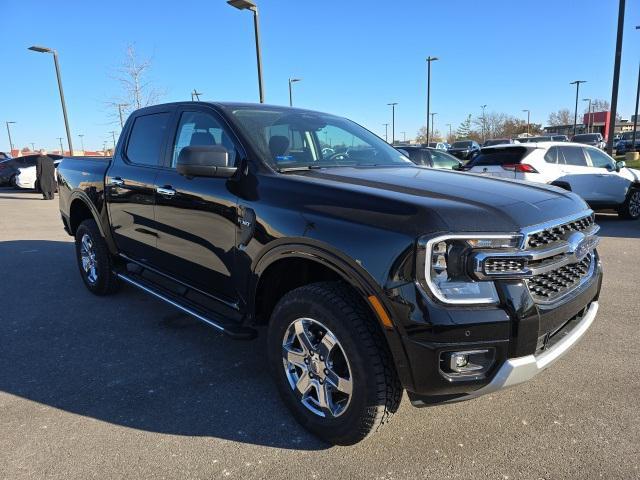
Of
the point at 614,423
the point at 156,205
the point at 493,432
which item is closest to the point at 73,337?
the point at 156,205

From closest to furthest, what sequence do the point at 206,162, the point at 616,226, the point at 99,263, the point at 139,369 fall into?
1. the point at 206,162
2. the point at 139,369
3. the point at 99,263
4. the point at 616,226

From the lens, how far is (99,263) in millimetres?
5031

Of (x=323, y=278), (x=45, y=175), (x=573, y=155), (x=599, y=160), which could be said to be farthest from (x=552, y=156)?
(x=45, y=175)

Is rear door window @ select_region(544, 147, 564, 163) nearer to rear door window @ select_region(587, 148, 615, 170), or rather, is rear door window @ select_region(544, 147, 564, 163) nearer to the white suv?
the white suv

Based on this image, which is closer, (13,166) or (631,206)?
(631,206)

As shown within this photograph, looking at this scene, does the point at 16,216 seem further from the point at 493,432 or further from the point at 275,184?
the point at 493,432

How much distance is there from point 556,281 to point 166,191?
2.71 meters

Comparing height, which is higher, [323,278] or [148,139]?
[148,139]

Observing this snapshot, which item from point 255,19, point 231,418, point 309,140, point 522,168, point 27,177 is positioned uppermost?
point 255,19

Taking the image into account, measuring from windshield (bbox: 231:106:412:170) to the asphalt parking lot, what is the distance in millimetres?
1571

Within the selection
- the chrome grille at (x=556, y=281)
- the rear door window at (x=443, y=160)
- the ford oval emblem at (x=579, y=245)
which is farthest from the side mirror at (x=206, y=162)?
the rear door window at (x=443, y=160)

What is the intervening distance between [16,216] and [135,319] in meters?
10.1

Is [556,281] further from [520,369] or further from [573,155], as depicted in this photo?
[573,155]

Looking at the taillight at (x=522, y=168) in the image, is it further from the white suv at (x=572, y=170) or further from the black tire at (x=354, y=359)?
the black tire at (x=354, y=359)
